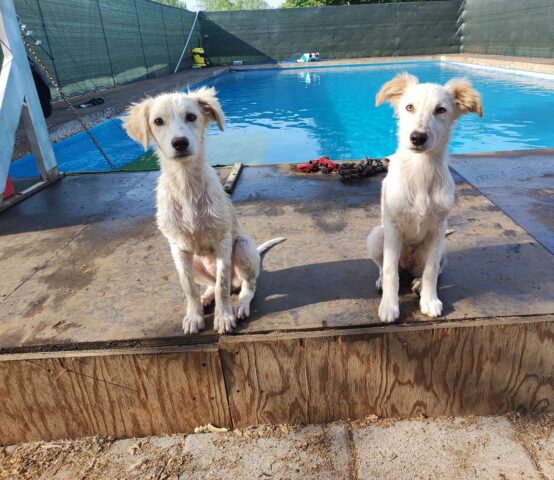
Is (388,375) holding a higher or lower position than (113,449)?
higher

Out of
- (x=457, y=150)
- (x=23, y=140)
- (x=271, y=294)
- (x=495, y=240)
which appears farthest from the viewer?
(x=457, y=150)

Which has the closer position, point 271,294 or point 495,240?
point 271,294

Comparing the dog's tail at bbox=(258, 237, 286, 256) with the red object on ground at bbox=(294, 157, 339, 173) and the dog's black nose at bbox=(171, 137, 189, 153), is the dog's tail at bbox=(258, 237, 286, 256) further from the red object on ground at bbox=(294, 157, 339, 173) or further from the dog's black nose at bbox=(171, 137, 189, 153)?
the red object on ground at bbox=(294, 157, 339, 173)

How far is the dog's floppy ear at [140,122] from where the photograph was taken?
7.87 ft

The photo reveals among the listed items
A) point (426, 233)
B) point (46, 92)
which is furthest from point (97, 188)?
point (426, 233)

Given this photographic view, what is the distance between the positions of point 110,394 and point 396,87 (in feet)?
8.15

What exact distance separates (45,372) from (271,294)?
4.52 feet

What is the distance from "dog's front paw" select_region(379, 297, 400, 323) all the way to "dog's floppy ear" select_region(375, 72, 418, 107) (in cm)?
123

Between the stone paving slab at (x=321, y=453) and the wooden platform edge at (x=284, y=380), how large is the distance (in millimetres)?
79

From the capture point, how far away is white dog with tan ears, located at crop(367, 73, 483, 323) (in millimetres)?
2213

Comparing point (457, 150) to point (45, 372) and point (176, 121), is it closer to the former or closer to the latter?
point (176, 121)

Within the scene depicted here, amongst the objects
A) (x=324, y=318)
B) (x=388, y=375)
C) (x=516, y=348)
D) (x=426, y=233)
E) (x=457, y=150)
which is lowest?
(x=457, y=150)

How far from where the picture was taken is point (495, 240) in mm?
3139

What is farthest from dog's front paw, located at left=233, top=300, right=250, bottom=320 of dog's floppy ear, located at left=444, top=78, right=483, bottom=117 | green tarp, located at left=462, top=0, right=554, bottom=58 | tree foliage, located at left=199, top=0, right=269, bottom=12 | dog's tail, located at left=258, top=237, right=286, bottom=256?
tree foliage, located at left=199, top=0, right=269, bottom=12
